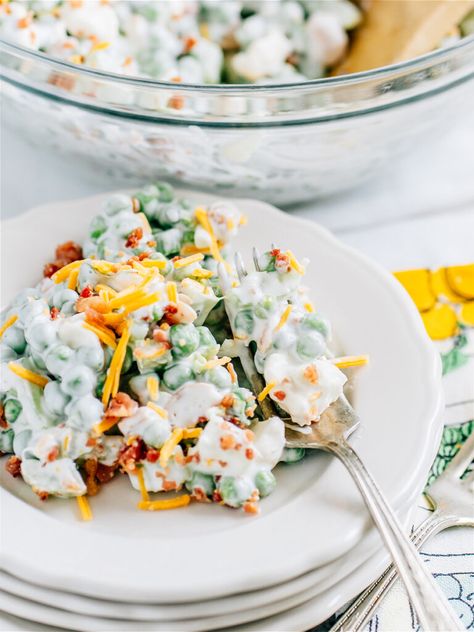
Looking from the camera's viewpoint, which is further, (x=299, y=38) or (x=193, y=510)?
(x=299, y=38)

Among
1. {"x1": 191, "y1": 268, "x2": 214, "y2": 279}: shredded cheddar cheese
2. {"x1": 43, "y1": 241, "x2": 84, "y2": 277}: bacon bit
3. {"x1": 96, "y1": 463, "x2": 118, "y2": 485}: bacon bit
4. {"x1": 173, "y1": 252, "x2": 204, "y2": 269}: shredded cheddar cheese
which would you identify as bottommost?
{"x1": 96, "y1": 463, "x2": 118, "y2": 485}: bacon bit

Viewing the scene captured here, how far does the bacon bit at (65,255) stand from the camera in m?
1.41

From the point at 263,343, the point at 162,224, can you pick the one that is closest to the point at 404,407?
the point at 263,343

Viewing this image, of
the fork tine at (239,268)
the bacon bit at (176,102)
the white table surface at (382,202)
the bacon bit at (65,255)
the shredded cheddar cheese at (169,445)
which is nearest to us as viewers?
the shredded cheddar cheese at (169,445)

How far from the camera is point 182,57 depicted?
189 cm

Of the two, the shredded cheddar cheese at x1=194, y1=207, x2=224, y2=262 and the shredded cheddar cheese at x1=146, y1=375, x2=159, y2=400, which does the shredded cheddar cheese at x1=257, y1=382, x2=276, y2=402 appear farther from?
the shredded cheddar cheese at x1=194, y1=207, x2=224, y2=262

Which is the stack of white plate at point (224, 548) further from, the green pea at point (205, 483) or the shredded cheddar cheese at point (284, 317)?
the shredded cheddar cheese at point (284, 317)

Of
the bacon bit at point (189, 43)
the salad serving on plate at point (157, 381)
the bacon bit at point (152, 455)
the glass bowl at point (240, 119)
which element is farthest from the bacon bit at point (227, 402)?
the bacon bit at point (189, 43)

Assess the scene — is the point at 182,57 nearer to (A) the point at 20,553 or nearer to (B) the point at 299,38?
(B) the point at 299,38

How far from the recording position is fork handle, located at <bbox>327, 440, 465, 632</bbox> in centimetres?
96

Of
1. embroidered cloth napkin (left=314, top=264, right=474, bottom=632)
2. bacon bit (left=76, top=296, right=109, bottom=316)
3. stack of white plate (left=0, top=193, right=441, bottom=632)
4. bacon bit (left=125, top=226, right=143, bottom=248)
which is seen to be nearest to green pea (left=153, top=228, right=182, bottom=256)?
bacon bit (left=125, top=226, right=143, bottom=248)

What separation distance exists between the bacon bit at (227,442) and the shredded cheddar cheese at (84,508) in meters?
0.18

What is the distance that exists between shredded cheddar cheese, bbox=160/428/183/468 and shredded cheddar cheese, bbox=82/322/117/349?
136 millimetres

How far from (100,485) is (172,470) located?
11 centimetres
